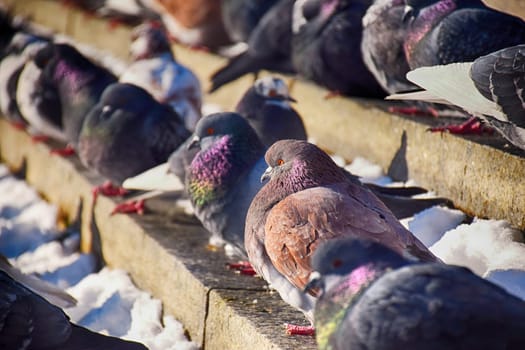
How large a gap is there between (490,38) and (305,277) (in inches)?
80.7

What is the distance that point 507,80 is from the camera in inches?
171

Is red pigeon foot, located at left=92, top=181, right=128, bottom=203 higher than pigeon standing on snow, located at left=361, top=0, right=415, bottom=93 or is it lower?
lower

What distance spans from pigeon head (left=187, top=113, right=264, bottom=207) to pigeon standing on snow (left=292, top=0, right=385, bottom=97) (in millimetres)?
1622

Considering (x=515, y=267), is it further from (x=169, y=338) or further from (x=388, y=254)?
(x=169, y=338)

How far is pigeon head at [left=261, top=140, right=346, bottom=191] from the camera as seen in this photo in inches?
166

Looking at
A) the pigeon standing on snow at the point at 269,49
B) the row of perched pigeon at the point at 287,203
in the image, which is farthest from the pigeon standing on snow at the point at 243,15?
the row of perched pigeon at the point at 287,203

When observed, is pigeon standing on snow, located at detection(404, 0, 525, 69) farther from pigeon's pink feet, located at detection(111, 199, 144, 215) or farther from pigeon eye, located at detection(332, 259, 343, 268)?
pigeon eye, located at detection(332, 259, 343, 268)

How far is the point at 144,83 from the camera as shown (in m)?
7.89

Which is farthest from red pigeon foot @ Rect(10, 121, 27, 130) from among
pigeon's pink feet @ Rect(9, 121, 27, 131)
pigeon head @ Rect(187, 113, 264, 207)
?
pigeon head @ Rect(187, 113, 264, 207)

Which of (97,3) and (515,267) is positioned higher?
(515,267)

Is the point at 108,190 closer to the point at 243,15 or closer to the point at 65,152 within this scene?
the point at 65,152

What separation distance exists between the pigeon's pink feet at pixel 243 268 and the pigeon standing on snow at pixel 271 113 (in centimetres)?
124

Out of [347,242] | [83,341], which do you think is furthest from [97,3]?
[347,242]

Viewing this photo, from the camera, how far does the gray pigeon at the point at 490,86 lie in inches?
171
